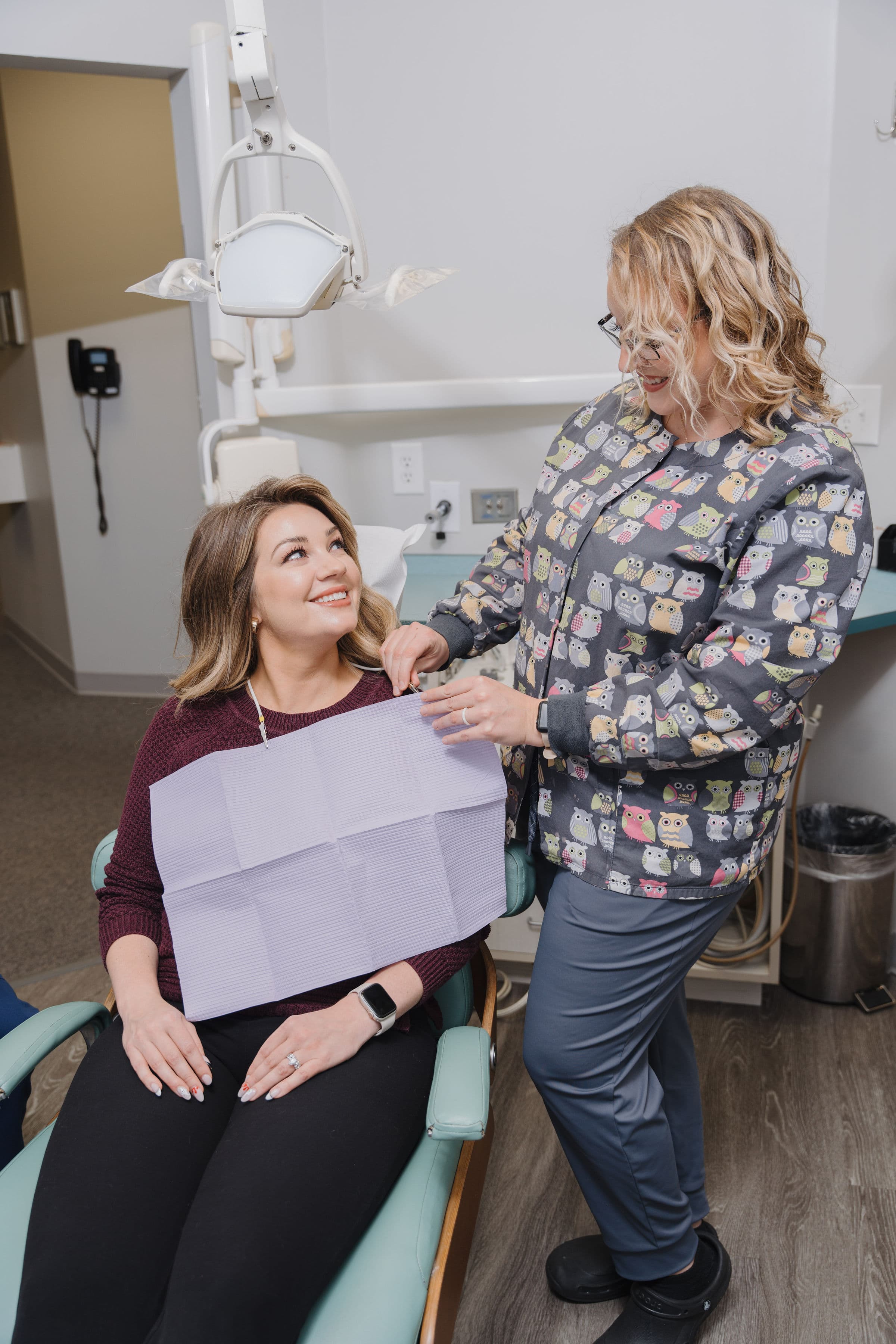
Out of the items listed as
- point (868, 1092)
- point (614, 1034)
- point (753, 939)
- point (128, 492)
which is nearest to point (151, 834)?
point (614, 1034)

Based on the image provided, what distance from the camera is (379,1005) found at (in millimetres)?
1169

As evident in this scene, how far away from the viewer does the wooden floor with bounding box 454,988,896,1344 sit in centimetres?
145

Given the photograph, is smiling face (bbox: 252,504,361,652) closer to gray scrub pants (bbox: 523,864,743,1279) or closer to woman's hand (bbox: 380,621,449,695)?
woman's hand (bbox: 380,621,449,695)

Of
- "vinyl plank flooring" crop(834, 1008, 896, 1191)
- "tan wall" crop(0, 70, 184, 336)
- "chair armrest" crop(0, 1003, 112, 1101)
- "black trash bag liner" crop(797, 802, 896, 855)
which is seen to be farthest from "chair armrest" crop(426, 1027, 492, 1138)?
"tan wall" crop(0, 70, 184, 336)

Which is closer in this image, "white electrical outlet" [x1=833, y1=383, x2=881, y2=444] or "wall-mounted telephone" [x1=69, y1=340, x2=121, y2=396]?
"white electrical outlet" [x1=833, y1=383, x2=881, y2=444]

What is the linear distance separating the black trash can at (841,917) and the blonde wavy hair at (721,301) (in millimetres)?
1261

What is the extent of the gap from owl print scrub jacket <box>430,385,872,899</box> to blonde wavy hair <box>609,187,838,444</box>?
2.2 inches

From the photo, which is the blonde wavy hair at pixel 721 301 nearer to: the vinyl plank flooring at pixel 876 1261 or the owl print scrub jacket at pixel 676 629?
the owl print scrub jacket at pixel 676 629

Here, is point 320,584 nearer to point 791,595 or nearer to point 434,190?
point 791,595

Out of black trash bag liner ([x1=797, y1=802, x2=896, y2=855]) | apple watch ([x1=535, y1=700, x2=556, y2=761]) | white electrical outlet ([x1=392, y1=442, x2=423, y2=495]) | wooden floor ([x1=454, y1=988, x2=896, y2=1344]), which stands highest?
white electrical outlet ([x1=392, y1=442, x2=423, y2=495])

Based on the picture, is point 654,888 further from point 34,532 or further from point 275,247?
point 34,532

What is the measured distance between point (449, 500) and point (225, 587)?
118 cm

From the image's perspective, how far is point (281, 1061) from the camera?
3.69 ft

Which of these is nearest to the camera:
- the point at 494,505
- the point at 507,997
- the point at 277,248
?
the point at 277,248
